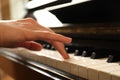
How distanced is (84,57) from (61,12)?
0.52 meters

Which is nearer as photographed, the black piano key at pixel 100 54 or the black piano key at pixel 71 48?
the black piano key at pixel 100 54

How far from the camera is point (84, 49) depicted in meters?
1.02

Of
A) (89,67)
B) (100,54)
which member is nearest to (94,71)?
(89,67)

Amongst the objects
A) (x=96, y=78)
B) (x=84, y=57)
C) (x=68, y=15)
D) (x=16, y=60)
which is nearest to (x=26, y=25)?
(x=84, y=57)

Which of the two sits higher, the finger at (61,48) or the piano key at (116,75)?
the finger at (61,48)

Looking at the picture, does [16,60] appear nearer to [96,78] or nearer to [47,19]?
[47,19]

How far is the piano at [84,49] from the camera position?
2.35ft

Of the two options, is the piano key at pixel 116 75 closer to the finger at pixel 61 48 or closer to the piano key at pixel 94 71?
the piano key at pixel 94 71

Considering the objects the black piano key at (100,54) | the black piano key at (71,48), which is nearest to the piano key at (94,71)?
the black piano key at (100,54)

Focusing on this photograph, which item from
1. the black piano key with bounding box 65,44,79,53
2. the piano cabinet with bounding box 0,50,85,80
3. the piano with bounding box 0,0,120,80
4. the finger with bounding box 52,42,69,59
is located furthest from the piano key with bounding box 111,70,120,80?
the black piano key with bounding box 65,44,79,53

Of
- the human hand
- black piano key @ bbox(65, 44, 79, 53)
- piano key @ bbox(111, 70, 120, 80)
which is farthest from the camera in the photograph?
black piano key @ bbox(65, 44, 79, 53)

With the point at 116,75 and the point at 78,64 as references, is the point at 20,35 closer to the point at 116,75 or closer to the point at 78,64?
the point at 78,64

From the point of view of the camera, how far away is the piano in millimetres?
716

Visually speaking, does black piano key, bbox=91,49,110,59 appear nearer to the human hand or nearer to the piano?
the piano
